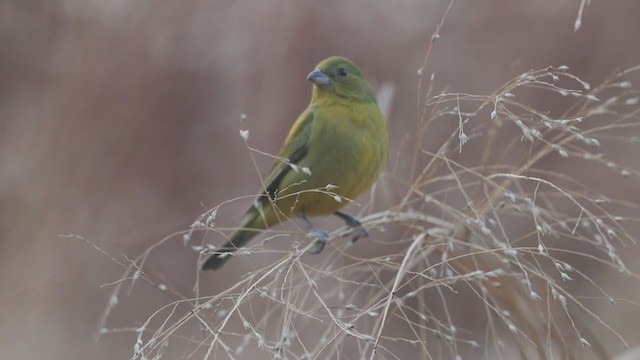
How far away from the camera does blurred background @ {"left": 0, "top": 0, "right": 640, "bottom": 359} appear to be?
5.99m

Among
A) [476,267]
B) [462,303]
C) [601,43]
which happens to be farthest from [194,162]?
[476,267]

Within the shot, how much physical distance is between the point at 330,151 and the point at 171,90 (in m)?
3.32

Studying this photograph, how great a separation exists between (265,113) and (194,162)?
2.32 ft

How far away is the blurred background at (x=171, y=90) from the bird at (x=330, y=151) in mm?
2291

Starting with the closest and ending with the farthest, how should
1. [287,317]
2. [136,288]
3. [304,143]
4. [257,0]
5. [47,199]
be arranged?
Result: [287,317] → [304,143] → [47,199] → [257,0] → [136,288]

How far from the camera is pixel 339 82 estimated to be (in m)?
3.83

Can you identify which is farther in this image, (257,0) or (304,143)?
(257,0)

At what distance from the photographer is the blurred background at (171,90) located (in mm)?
5988

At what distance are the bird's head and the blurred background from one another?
2.25 m

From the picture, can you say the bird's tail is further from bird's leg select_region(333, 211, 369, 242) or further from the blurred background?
the blurred background

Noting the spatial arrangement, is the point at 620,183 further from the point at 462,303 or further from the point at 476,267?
the point at 476,267

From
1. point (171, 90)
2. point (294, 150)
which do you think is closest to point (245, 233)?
point (294, 150)

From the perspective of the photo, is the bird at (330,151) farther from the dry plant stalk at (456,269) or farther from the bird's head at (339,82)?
the dry plant stalk at (456,269)

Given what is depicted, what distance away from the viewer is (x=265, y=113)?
6.75 meters
